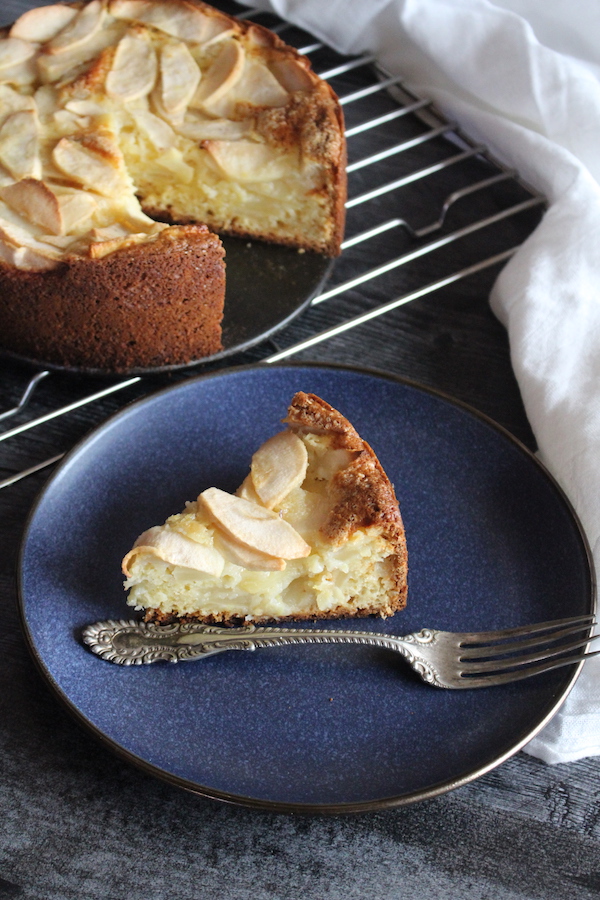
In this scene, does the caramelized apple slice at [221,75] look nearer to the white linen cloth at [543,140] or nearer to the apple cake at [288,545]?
the white linen cloth at [543,140]

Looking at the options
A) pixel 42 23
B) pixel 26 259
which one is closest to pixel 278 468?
pixel 26 259

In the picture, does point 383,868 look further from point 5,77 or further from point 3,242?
point 5,77

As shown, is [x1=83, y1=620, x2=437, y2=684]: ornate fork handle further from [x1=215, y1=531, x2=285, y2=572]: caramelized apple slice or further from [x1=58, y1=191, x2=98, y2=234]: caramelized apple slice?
[x1=58, y1=191, x2=98, y2=234]: caramelized apple slice

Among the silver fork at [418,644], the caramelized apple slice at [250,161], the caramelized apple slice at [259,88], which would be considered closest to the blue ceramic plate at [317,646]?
the silver fork at [418,644]

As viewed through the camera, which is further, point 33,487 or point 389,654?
point 33,487

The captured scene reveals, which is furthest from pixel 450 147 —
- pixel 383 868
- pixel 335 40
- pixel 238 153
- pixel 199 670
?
pixel 383 868

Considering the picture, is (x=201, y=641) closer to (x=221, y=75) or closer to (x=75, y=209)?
(x=75, y=209)
